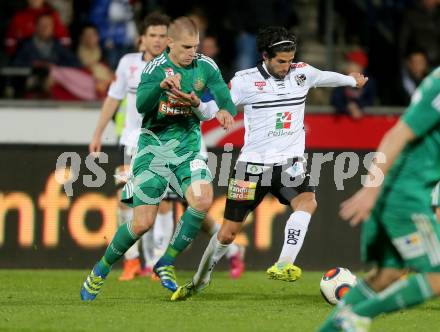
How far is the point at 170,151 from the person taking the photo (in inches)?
372

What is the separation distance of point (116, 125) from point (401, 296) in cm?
658

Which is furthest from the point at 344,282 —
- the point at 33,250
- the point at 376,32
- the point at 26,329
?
the point at 376,32

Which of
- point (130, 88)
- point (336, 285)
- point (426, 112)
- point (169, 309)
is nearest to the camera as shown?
point (426, 112)

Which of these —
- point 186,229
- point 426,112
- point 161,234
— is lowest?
point 161,234

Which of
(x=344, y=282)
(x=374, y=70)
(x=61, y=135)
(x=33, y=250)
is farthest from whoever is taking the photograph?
(x=374, y=70)

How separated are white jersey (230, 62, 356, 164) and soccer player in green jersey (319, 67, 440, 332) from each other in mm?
3602

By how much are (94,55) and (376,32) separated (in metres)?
4.39

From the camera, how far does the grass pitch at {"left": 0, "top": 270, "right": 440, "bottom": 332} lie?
787 centimetres

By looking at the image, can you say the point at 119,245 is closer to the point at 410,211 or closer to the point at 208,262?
the point at 208,262

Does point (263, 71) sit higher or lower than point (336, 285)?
higher

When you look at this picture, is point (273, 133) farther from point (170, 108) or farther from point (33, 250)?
point (33, 250)

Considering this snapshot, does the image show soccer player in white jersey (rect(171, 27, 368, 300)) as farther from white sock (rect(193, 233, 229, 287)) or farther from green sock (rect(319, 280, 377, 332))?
green sock (rect(319, 280, 377, 332))

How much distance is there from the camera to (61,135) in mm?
14125

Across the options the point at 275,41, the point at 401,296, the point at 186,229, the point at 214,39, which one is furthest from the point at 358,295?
the point at 214,39
